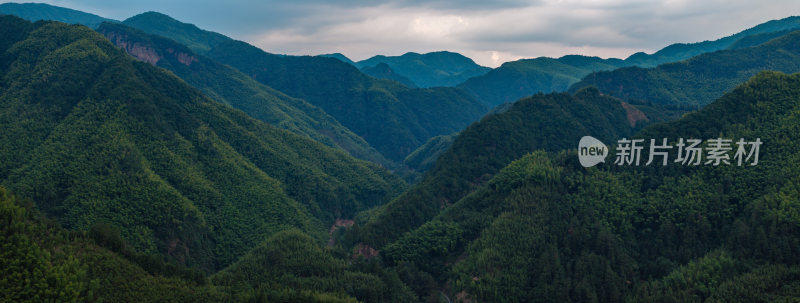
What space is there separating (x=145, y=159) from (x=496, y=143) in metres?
89.4

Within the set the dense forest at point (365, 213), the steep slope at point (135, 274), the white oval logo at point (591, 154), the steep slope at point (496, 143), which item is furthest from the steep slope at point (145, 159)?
the white oval logo at point (591, 154)

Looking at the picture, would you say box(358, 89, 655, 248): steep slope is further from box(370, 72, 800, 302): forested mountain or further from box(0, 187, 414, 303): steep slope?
box(0, 187, 414, 303): steep slope

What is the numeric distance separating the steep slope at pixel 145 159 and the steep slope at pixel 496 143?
28077mm

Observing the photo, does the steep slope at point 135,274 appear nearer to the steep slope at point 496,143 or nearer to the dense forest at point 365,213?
the dense forest at point 365,213

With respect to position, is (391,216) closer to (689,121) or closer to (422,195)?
(422,195)

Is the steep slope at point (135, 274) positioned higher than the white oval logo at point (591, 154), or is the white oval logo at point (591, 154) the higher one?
the white oval logo at point (591, 154)

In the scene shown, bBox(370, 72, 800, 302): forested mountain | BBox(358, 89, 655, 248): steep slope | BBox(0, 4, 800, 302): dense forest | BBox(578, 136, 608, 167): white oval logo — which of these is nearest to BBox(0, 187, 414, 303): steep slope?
BBox(0, 4, 800, 302): dense forest

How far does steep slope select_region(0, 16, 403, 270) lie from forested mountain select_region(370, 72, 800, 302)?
4202cm

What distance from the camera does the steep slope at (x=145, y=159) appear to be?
93.8 m

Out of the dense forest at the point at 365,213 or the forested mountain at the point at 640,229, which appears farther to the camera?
the forested mountain at the point at 640,229

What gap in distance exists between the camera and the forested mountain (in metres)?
67.9

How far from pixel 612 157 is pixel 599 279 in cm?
3407

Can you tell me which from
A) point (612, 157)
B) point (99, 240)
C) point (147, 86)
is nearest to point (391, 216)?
point (612, 157)

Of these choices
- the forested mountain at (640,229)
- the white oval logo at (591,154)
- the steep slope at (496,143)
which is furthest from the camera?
the steep slope at (496,143)
